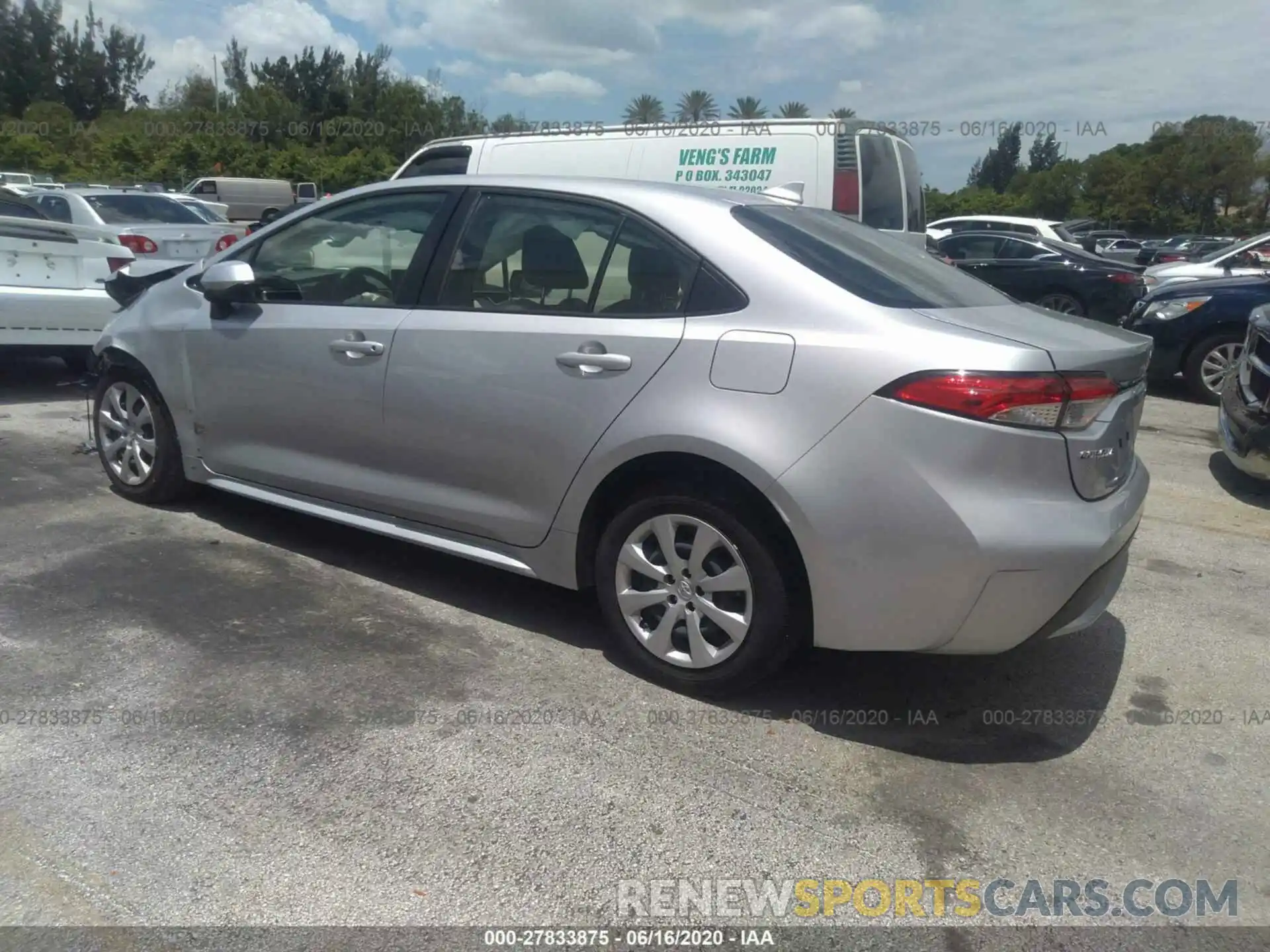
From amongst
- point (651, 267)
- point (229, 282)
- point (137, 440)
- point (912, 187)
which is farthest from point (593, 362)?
point (912, 187)

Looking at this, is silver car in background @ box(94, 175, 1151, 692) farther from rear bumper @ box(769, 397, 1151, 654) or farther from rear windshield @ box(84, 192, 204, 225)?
rear windshield @ box(84, 192, 204, 225)

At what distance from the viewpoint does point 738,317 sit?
10.8 feet

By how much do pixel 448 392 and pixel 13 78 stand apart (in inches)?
2414

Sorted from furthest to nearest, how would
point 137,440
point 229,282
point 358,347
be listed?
point 137,440
point 229,282
point 358,347

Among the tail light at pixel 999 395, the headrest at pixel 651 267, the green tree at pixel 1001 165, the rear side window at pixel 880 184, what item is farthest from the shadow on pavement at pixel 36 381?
the green tree at pixel 1001 165

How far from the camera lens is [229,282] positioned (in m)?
4.42

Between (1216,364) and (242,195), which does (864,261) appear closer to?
→ (1216,364)

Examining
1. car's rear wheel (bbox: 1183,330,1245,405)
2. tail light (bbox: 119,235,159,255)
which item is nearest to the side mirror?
tail light (bbox: 119,235,159,255)

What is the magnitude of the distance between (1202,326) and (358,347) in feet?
25.8

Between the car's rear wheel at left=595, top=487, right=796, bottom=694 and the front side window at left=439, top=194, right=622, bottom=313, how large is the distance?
80cm

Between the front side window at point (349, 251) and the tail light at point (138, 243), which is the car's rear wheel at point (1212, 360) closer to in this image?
the front side window at point (349, 251)

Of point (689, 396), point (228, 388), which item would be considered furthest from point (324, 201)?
point (689, 396)

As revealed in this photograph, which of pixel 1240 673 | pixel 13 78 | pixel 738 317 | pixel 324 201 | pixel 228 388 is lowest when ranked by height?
pixel 1240 673

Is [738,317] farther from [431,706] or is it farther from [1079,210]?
[1079,210]
